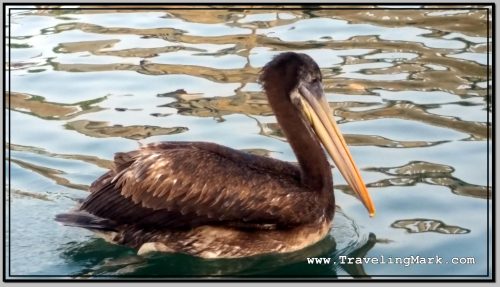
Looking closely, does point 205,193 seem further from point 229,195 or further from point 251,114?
point 251,114

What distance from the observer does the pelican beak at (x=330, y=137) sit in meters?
7.66

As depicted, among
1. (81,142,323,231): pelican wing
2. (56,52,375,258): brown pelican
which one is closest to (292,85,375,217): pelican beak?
(56,52,375,258): brown pelican

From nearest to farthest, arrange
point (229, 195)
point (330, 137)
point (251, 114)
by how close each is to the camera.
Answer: point (229, 195) < point (330, 137) < point (251, 114)

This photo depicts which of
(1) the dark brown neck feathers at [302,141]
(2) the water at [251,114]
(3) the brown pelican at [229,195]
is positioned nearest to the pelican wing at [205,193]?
(3) the brown pelican at [229,195]

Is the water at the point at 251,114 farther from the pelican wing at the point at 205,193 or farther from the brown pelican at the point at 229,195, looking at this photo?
the pelican wing at the point at 205,193

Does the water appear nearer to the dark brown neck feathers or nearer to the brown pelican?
the brown pelican

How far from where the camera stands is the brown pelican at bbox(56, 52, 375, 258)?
24.6 feet

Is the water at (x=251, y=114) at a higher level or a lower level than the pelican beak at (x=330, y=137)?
lower

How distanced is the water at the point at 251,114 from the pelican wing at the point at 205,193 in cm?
27

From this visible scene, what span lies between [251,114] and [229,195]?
298 centimetres

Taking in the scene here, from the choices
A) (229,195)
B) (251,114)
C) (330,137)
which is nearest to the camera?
(229,195)

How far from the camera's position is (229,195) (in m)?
7.47

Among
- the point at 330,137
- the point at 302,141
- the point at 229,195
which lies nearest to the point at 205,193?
the point at 229,195

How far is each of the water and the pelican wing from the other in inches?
10.6
